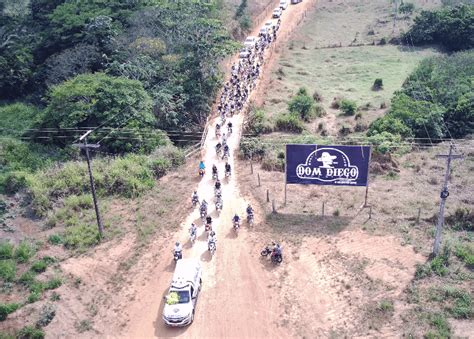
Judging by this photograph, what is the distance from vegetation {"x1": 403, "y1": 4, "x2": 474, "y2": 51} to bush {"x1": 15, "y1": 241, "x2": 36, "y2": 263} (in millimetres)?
57202

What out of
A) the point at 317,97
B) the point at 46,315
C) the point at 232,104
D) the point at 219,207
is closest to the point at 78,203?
the point at 219,207

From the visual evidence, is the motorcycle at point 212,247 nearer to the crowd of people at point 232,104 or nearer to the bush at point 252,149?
the crowd of people at point 232,104

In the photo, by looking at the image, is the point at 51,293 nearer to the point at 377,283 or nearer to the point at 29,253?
the point at 29,253

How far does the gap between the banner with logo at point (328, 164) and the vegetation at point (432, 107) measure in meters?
10.3

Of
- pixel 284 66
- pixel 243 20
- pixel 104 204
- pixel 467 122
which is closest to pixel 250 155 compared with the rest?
pixel 104 204

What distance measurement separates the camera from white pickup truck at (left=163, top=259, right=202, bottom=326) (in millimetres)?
22484

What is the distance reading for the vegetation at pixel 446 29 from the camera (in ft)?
208

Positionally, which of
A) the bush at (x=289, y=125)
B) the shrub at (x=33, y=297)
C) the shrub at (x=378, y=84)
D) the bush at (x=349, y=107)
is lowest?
the shrub at (x=33, y=297)

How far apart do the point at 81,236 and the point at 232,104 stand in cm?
1964

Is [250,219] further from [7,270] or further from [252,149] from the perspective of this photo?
[7,270]

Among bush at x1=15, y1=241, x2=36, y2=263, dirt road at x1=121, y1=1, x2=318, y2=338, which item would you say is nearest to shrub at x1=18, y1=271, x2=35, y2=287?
bush at x1=15, y1=241, x2=36, y2=263

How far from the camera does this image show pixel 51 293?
25219 mm

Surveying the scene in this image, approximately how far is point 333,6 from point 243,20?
22.4 metres

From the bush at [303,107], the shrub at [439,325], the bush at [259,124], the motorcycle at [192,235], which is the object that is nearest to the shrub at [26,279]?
the motorcycle at [192,235]
